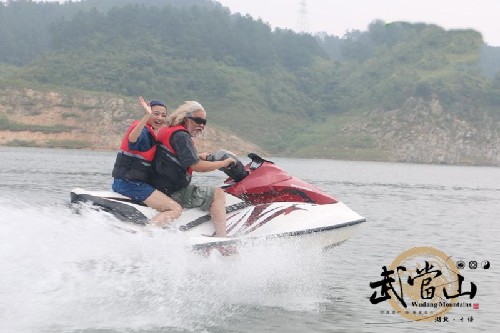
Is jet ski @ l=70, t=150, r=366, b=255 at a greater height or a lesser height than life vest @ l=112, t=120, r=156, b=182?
lesser

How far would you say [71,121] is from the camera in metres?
94.4

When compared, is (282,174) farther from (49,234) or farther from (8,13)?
(8,13)

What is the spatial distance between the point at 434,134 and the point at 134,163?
10640cm

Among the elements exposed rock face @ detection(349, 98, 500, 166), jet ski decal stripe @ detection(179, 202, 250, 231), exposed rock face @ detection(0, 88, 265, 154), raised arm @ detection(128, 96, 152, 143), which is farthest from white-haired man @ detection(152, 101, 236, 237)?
exposed rock face @ detection(349, 98, 500, 166)

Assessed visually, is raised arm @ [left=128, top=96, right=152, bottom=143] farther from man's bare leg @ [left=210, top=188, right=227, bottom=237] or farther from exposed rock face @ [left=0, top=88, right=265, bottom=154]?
exposed rock face @ [left=0, top=88, right=265, bottom=154]

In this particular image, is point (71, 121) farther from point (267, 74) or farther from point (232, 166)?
point (232, 166)

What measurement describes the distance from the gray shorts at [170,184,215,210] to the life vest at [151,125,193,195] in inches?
2.6

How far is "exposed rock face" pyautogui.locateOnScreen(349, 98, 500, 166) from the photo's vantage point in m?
109

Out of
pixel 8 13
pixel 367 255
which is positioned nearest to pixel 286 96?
pixel 8 13

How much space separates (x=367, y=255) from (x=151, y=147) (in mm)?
6717

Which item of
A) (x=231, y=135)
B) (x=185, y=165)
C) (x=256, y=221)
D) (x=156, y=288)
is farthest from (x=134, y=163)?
(x=231, y=135)

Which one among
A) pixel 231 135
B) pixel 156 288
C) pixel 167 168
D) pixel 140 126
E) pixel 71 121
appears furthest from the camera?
pixel 231 135

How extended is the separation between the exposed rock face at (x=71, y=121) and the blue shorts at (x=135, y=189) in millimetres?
83392

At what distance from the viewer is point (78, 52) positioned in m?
123
